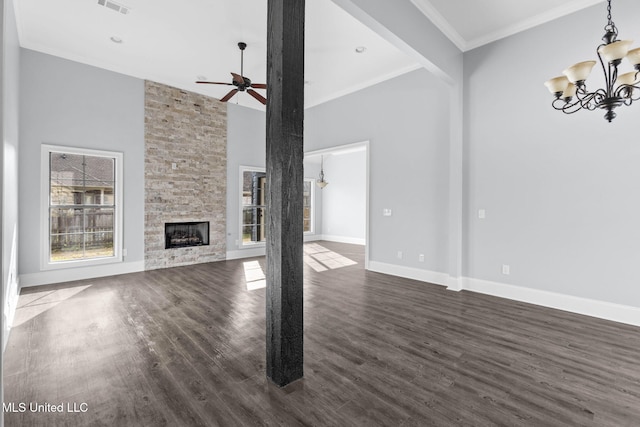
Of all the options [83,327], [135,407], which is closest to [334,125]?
[83,327]

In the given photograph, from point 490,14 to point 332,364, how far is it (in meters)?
4.39

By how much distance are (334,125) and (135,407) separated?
567cm

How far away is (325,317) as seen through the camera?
3.35 meters

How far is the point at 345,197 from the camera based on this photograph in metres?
10.1

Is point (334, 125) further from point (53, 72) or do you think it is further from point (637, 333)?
point (637, 333)

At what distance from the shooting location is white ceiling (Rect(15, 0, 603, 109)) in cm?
359

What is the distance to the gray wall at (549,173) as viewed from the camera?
3256 millimetres

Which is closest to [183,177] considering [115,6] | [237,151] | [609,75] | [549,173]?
[237,151]

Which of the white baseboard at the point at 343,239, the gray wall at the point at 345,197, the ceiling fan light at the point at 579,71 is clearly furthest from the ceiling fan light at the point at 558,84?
the white baseboard at the point at 343,239

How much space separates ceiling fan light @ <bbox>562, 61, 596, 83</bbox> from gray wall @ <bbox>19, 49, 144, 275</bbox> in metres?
6.24

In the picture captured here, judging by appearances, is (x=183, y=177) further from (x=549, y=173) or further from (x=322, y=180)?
(x=549, y=173)

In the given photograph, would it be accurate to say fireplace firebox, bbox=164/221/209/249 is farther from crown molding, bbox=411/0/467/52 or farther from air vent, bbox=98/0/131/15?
crown molding, bbox=411/0/467/52

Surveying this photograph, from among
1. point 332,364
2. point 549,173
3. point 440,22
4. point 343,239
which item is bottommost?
point 332,364

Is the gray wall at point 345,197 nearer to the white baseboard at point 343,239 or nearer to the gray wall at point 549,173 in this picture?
the white baseboard at point 343,239
